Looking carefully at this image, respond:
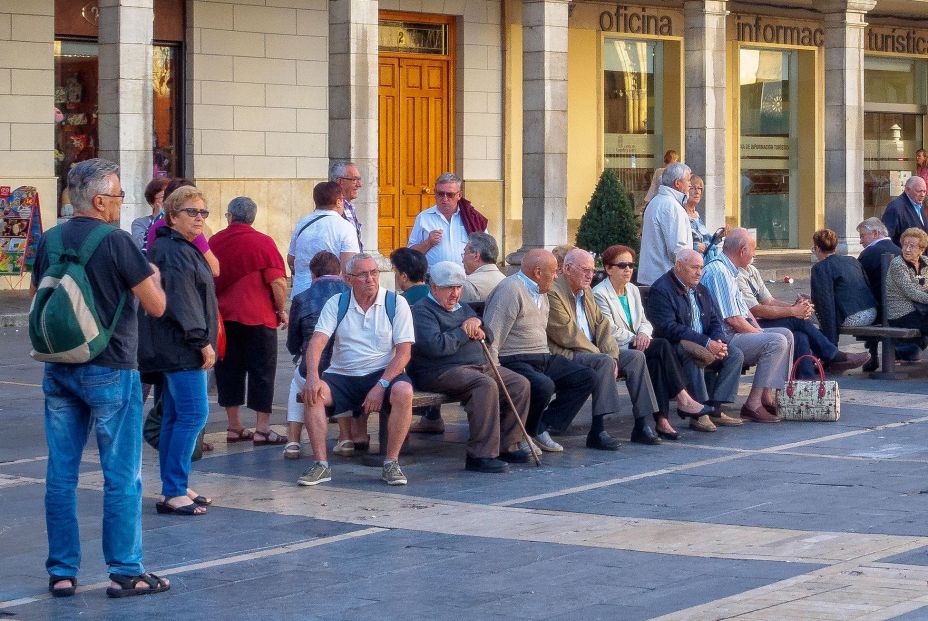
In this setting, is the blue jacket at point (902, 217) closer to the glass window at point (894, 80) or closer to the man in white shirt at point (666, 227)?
the man in white shirt at point (666, 227)

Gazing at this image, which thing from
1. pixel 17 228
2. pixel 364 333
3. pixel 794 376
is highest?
pixel 17 228

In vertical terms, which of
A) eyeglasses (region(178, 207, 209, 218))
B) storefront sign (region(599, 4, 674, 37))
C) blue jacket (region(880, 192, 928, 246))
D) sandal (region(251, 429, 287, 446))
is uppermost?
A: storefront sign (region(599, 4, 674, 37))

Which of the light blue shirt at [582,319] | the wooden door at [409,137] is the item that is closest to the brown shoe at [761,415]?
the light blue shirt at [582,319]

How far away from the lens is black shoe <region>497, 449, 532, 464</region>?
10.1 metres

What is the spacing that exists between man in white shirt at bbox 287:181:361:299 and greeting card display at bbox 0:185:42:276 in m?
8.97

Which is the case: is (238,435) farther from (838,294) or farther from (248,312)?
(838,294)

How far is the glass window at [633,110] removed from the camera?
90.5 feet

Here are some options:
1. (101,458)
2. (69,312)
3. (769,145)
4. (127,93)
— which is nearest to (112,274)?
(69,312)

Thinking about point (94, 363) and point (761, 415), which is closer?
point (94, 363)

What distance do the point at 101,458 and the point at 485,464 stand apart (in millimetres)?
3302

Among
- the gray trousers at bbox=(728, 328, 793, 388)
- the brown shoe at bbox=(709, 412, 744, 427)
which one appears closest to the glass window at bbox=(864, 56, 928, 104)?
the gray trousers at bbox=(728, 328, 793, 388)

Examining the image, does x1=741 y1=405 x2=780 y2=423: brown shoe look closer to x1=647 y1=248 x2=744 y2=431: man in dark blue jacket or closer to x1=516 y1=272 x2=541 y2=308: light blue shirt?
x1=647 y1=248 x2=744 y2=431: man in dark blue jacket

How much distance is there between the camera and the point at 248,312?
1059 cm

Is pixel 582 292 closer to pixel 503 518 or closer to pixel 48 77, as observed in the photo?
pixel 503 518
